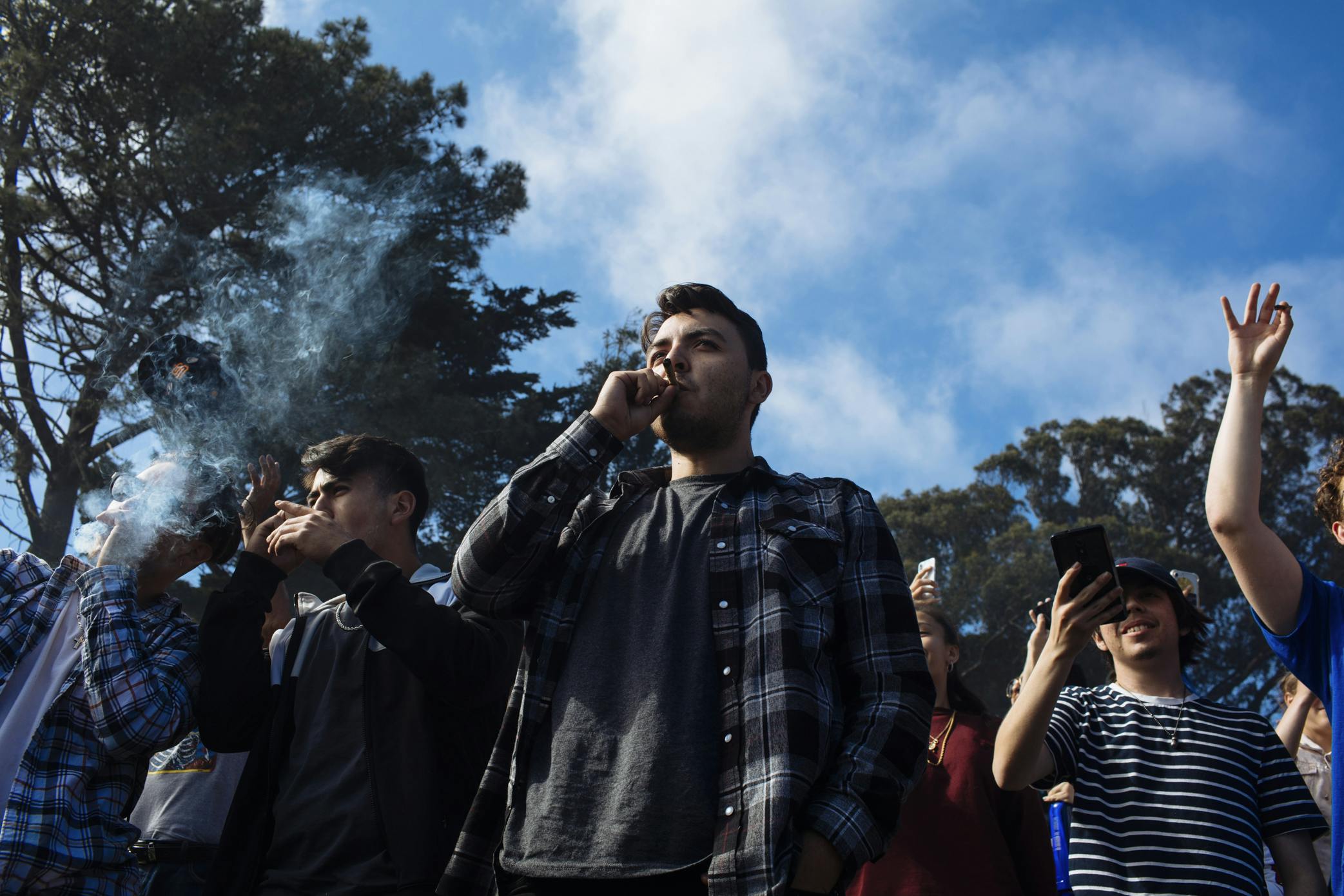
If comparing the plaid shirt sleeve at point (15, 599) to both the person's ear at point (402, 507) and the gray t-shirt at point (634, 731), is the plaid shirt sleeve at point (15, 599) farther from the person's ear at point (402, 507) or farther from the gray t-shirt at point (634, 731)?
the gray t-shirt at point (634, 731)

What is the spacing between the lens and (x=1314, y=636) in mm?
2441

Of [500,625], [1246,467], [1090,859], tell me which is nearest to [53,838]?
[500,625]

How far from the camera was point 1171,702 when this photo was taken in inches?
127

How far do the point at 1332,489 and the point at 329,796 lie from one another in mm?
2616

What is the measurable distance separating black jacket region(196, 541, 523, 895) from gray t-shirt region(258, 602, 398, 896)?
0.09 feet

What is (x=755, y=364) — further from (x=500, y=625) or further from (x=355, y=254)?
(x=355, y=254)

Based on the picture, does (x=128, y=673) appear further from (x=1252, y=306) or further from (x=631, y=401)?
(x=1252, y=306)

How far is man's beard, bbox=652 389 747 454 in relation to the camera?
2695 millimetres

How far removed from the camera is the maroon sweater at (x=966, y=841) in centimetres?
328

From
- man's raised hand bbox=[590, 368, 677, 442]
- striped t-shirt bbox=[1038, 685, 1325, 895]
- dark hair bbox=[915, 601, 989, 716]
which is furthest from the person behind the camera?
dark hair bbox=[915, 601, 989, 716]

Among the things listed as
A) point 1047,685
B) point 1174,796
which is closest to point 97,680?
point 1047,685

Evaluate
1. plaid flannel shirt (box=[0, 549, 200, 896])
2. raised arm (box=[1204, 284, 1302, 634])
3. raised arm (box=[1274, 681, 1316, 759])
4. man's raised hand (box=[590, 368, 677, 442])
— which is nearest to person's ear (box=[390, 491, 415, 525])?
plaid flannel shirt (box=[0, 549, 200, 896])

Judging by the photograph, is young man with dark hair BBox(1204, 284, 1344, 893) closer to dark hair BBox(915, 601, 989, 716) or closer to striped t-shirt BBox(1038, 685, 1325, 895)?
striped t-shirt BBox(1038, 685, 1325, 895)

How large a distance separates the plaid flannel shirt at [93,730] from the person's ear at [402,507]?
652 millimetres
